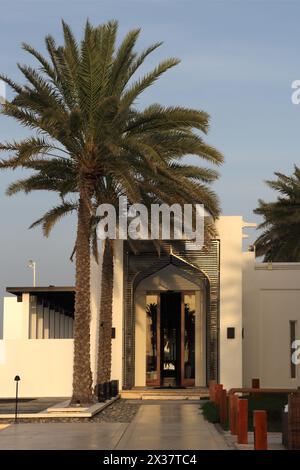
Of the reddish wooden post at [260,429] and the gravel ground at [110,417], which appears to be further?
the gravel ground at [110,417]

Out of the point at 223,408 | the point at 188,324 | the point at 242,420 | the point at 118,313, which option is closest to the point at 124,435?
the point at 242,420

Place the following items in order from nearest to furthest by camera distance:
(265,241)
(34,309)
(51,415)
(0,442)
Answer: (0,442) < (51,415) < (34,309) < (265,241)

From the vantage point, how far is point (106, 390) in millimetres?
29625

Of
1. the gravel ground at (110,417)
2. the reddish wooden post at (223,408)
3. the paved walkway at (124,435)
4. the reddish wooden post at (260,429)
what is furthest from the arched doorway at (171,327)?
the reddish wooden post at (260,429)

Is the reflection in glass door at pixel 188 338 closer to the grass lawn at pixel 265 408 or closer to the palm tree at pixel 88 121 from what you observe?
the grass lawn at pixel 265 408

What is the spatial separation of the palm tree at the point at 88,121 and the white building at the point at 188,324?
22.6 feet

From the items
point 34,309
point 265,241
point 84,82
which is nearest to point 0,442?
point 84,82

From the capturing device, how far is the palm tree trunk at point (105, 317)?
31.9 meters

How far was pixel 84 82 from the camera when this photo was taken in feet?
88.0

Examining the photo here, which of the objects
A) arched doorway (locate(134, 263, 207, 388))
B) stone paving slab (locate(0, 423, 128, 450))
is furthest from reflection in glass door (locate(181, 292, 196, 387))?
stone paving slab (locate(0, 423, 128, 450))

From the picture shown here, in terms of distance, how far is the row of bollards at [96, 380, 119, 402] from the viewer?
95.1 ft

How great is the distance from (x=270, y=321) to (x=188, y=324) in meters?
3.16
